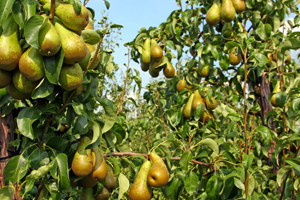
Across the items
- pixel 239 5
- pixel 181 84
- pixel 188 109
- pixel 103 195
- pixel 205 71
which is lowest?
pixel 103 195

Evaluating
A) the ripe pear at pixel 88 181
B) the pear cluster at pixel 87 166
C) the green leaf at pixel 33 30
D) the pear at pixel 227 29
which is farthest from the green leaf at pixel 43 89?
the pear at pixel 227 29

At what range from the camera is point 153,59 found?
2.08 m

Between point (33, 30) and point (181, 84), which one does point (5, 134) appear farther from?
point (181, 84)

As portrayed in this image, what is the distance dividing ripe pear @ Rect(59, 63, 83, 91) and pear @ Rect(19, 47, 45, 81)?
6cm

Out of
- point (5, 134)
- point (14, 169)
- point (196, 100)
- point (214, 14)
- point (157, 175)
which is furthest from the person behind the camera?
point (214, 14)

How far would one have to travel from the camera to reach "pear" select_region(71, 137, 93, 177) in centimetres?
88

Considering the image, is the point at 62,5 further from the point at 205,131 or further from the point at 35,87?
the point at 205,131

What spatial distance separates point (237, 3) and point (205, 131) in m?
1.10

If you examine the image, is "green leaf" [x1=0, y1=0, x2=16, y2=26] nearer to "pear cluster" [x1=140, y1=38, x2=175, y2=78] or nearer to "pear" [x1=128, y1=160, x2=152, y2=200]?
"pear" [x1=128, y1=160, x2=152, y2=200]

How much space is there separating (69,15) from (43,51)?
144mm

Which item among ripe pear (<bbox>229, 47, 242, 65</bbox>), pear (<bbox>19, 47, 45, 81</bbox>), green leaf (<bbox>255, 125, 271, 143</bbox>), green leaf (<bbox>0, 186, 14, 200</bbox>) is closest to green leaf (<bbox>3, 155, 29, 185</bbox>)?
green leaf (<bbox>0, 186, 14, 200</bbox>)

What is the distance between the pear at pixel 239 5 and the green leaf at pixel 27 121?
187cm

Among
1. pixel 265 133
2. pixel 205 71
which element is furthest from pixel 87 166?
pixel 205 71

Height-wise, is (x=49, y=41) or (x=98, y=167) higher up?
(x=49, y=41)
